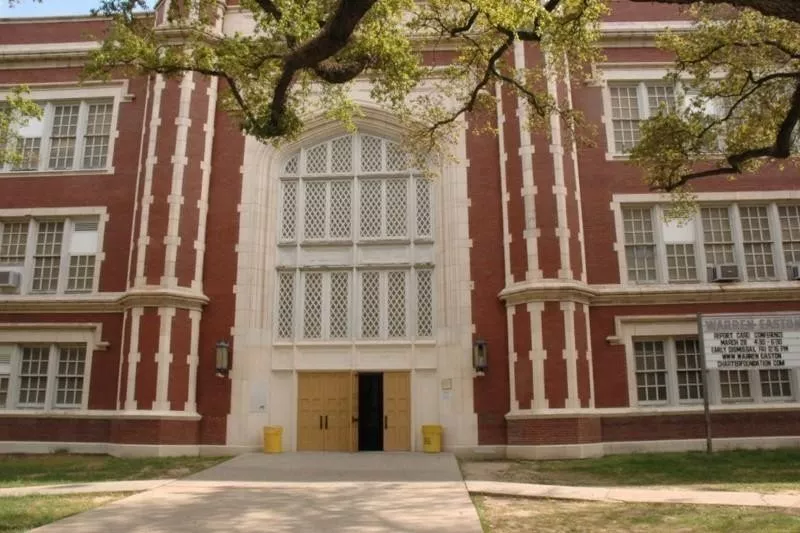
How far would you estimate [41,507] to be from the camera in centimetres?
978

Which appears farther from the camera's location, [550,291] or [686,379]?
[686,379]

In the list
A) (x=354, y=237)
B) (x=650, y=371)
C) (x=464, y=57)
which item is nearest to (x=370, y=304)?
(x=354, y=237)

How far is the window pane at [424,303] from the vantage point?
19250 mm

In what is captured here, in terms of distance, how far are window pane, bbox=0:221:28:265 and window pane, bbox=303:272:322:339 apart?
9.06 m

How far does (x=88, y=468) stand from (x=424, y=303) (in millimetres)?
9877

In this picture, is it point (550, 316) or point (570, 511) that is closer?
point (570, 511)

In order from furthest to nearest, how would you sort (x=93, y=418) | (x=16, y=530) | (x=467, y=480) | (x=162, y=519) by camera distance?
(x=93, y=418)
(x=467, y=480)
(x=162, y=519)
(x=16, y=530)

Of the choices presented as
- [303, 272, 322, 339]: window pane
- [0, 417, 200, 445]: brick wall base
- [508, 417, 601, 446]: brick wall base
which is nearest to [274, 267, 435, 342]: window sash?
[303, 272, 322, 339]: window pane

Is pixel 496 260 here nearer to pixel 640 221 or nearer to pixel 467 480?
pixel 640 221

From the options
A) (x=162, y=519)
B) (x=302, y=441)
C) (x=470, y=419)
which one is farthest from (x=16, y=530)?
(x=470, y=419)

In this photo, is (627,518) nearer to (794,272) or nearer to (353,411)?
(353,411)

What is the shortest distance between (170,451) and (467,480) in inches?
352

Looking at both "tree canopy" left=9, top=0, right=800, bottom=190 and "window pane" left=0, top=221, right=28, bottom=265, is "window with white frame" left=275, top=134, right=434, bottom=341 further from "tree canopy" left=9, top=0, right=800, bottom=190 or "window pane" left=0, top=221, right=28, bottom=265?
"window pane" left=0, top=221, right=28, bottom=265

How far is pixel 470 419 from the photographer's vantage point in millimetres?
18219
